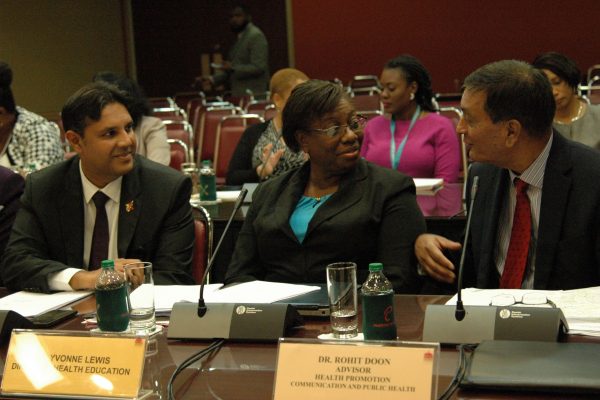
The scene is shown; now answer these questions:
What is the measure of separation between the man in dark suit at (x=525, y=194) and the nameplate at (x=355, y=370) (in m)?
0.95

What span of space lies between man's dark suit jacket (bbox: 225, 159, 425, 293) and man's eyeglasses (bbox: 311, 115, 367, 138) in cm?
11

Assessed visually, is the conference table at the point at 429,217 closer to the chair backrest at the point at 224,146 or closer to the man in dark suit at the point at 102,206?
the man in dark suit at the point at 102,206

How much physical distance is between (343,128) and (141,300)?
97 cm

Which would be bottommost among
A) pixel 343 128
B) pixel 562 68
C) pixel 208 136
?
pixel 208 136

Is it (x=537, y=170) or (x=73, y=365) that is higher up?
(x=537, y=170)

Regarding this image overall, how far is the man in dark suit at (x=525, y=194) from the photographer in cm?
238

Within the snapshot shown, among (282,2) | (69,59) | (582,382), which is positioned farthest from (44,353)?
(282,2)

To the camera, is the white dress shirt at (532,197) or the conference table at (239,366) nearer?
the conference table at (239,366)

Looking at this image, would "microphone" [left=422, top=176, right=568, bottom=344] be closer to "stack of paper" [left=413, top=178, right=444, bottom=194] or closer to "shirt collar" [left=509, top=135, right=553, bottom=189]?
"shirt collar" [left=509, top=135, right=553, bottom=189]

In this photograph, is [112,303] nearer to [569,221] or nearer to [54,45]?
[569,221]

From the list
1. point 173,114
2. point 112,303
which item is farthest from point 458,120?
point 112,303

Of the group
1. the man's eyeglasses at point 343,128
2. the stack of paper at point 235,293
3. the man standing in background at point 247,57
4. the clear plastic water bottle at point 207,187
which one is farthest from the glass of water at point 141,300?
the man standing in background at point 247,57

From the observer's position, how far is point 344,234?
269 centimetres

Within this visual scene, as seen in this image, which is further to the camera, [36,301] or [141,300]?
[36,301]
